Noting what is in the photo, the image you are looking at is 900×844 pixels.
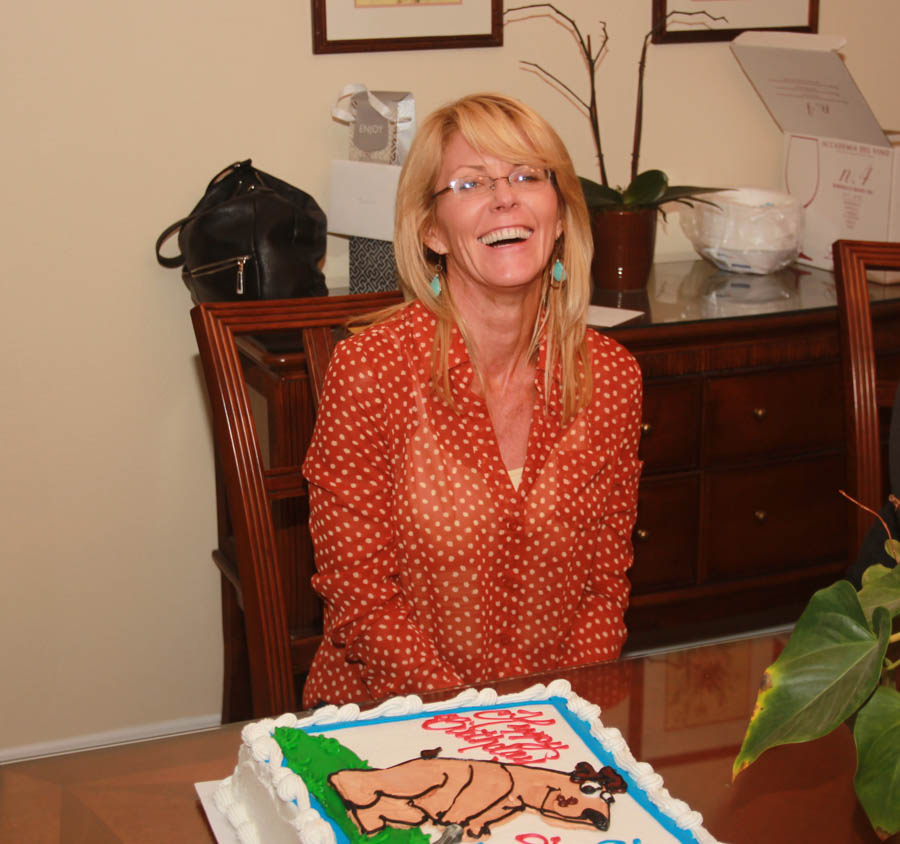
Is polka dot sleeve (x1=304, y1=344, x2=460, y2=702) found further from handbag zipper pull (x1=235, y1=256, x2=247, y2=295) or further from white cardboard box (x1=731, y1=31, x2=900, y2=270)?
white cardboard box (x1=731, y1=31, x2=900, y2=270)

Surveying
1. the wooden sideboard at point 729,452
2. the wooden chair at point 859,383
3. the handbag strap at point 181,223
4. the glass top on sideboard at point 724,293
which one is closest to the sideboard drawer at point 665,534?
the wooden sideboard at point 729,452

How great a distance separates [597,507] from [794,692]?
852mm

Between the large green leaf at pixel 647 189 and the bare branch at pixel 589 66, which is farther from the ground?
the bare branch at pixel 589 66

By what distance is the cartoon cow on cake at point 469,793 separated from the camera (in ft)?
2.85

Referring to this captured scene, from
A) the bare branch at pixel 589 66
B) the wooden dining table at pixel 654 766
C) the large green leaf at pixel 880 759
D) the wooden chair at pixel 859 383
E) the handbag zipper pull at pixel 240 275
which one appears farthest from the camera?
the bare branch at pixel 589 66

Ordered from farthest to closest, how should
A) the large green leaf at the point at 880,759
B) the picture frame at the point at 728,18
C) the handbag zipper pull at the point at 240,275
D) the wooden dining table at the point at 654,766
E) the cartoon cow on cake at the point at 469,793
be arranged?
1. the picture frame at the point at 728,18
2. the handbag zipper pull at the point at 240,275
3. the wooden dining table at the point at 654,766
4. the cartoon cow on cake at the point at 469,793
5. the large green leaf at the point at 880,759

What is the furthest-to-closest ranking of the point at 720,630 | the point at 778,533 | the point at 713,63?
the point at 720,630, the point at 713,63, the point at 778,533

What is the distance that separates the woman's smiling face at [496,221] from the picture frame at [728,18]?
3.91ft

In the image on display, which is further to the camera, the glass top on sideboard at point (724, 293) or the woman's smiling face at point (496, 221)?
the glass top on sideboard at point (724, 293)

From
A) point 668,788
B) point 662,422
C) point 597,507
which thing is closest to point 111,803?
point 668,788

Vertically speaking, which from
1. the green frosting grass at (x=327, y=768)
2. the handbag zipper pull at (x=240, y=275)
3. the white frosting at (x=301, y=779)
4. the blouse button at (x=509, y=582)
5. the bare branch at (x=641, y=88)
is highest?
the bare branch at (x=641, y=88)

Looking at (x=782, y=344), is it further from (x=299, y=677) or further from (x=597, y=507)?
(x=299, y=677)

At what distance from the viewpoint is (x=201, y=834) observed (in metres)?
0.96

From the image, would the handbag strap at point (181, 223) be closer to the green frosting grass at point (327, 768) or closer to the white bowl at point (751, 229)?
the white bowl at point (751, 229)
